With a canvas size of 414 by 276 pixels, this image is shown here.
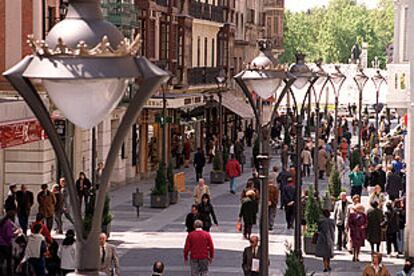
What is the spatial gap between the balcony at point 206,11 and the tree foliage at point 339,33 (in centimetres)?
7779

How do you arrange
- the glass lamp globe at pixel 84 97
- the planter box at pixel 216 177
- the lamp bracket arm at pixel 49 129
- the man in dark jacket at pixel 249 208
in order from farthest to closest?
1. the planter box at pixel 216 177
2. the man in dark jacket at pixel 249 208
3. the lamp bracket arm at pixel 49 129
4. the glass lamp globe at pixel 84 97

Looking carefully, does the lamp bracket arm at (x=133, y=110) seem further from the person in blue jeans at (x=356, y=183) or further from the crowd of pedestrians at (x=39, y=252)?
the person in blue jeans at (x=356, y=183)

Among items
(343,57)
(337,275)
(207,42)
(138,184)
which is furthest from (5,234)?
(343,57)

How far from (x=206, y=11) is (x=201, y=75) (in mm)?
4464

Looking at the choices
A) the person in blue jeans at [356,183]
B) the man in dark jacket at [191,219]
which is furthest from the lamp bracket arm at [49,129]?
the person in blue jeans at [356,183]

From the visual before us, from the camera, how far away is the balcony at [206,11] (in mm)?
55978

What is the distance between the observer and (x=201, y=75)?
189ft

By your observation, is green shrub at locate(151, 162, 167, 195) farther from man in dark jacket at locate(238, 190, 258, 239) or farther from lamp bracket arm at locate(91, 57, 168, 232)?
lamp bracket arm at locate(91, 57, 168, 232)

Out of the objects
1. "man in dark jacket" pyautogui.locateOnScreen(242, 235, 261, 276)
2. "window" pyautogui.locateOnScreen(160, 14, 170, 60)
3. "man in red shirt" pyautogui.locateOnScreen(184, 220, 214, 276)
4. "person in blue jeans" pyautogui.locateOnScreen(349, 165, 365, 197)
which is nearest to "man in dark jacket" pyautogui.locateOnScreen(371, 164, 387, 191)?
"person in blue jeans" pyautogui.locateOnScreen(349, 165, 365, 197)

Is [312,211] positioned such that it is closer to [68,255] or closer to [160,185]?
[68,255]

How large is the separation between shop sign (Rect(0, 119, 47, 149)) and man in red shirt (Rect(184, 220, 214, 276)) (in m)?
8.21

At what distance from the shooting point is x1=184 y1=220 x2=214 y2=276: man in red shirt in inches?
760

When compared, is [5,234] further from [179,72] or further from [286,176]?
[179,72]

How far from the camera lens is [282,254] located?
86.1 ft
